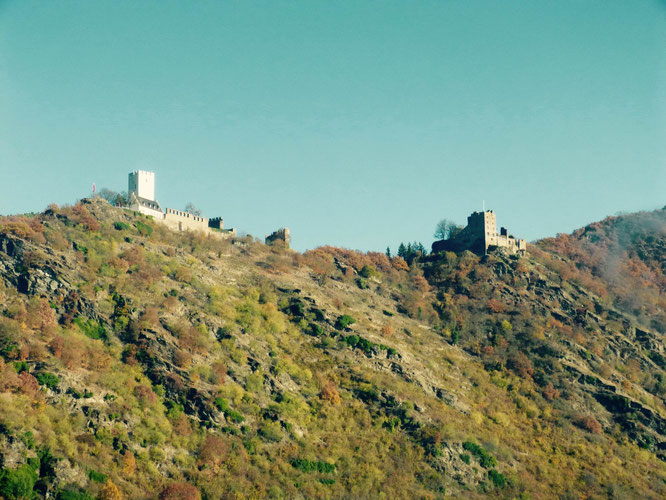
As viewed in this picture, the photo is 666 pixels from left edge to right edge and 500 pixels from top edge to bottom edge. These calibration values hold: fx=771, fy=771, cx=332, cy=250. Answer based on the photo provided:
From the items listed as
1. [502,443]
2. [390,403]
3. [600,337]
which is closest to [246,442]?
[390,403]

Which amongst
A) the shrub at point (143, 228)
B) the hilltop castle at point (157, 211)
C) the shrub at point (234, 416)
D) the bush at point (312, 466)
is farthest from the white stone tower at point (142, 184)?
the bush at point (312, 466)

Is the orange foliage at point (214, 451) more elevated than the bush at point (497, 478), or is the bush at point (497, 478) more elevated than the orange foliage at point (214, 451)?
the orange foliage at point (214, 451)

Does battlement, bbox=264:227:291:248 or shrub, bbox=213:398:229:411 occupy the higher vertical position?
battlement, bbox=264:227:291:248

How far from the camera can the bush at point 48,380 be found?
65375 millimetres

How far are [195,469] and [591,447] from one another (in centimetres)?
4371

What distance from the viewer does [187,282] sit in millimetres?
92938

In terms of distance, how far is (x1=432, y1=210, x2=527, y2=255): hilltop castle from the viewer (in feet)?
416

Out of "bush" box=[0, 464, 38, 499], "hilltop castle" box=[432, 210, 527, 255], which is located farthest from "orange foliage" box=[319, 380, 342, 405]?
"hilltop castle" box=[432, 210, 527, 255]

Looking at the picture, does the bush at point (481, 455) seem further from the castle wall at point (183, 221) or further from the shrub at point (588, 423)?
the castle wall at point (183, 221)

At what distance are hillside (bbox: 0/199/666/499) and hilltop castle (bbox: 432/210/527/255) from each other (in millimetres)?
6292

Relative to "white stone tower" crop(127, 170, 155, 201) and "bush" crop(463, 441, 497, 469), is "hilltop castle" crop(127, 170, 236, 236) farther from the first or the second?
"bush" crop(463, 441, 497, 469)

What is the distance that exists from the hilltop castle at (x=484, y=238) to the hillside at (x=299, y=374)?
6292mm

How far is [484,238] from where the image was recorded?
126 m

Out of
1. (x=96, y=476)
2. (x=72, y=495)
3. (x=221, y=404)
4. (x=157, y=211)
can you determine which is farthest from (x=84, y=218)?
(x=72, y=495)
